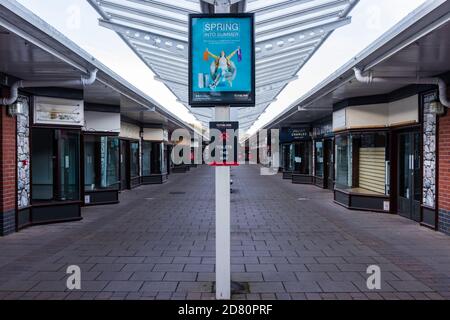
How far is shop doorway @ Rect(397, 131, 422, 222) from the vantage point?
9.26 meters

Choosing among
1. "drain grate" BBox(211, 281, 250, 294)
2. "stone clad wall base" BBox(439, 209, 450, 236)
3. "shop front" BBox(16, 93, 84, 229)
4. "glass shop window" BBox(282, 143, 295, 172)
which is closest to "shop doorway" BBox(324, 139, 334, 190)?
"glass shop window" BBox(282, 143, 295, 172)

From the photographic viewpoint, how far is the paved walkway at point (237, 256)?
4664 mm

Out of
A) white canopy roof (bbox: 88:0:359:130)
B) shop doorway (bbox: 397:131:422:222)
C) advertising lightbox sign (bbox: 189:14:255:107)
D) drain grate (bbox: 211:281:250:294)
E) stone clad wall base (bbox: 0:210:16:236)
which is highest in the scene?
white canopy roof (bbox: 88:0:359:130)

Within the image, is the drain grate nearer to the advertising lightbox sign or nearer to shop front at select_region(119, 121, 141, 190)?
the advertising lightbox sign

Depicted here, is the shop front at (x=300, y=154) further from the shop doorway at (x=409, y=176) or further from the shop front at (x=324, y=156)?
the shop doorway at (x=409, y=176)

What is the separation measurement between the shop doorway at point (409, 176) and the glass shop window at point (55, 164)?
310 inches

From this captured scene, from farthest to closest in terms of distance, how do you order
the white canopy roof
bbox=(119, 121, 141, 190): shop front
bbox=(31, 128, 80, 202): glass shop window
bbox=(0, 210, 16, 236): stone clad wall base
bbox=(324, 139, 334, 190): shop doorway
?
bbox=(324, 139, 334, 190): shop doorway → bbox=(119, 121, 141, 190): shop front → bbox=(31, 128, 80, 202): glass shop window → the white canopy roof → bbox=(0, 210, 16, 236): stone clad wall base

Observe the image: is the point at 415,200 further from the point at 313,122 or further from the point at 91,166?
the point at 313,122

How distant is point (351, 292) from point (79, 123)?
747 centimetres

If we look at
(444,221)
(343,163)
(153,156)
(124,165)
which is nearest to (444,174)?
(444,221)

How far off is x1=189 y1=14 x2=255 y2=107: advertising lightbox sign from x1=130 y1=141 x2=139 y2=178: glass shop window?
543 inches

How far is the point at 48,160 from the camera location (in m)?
9.98

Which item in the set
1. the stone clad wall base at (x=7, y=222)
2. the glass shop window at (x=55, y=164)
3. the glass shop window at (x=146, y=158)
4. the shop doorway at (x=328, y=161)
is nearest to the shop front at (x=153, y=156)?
the glass shop window at (x=146, y=158)

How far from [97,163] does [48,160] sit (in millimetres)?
2975
